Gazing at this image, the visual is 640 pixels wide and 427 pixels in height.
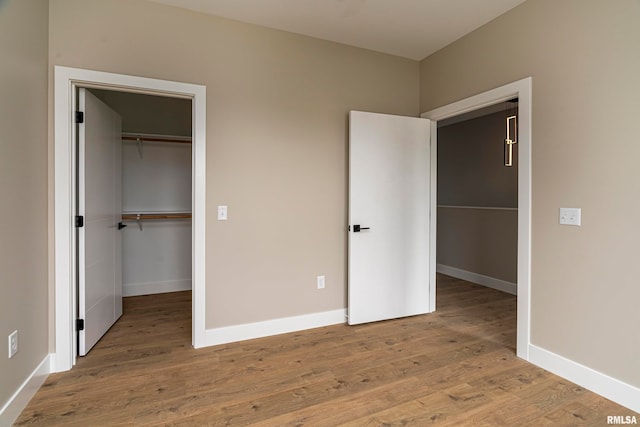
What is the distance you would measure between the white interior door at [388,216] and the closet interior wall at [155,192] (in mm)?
2440

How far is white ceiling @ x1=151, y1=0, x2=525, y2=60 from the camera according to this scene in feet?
8.46

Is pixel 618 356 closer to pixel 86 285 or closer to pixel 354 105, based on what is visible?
pixel 354 105

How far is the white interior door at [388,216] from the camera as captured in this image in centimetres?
319

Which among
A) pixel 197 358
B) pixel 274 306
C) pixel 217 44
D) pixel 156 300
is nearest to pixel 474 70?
pixel 217 44

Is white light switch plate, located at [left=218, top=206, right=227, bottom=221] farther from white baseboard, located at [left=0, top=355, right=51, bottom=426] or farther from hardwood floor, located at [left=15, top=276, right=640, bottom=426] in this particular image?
white baseboard, located at [left=0, top=355, right=51, bottom=426]

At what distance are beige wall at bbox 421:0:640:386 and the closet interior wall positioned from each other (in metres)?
3.86

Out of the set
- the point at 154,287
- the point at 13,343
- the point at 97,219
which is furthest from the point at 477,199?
the point at 13,343

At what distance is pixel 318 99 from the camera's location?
10.4 ft

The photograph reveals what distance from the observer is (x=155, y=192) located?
438 centimetres

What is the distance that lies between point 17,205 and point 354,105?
2.72 meters

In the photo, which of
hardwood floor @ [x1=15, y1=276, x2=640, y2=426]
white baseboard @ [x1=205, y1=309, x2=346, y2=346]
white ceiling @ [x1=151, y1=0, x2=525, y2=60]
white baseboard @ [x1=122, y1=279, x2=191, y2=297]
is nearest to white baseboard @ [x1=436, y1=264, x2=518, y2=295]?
hardwood floor @ [x1=15, y1=276, x2=640, y2=426]

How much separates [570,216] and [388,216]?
1.48 metres

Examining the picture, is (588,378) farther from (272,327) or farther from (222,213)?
(222,213)

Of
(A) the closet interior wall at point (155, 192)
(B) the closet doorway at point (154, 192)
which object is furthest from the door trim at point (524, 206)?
(A) the closet interior wall at point (155, 192)
